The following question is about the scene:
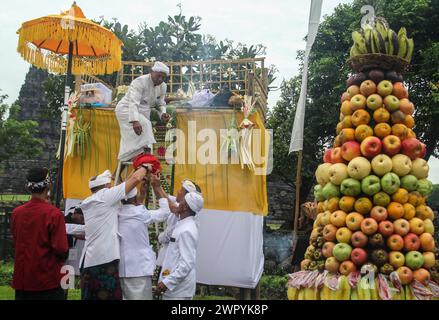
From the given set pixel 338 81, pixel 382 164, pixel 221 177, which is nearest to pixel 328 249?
pixel 382 164

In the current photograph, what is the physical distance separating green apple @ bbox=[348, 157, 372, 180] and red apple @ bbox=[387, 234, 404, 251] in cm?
62

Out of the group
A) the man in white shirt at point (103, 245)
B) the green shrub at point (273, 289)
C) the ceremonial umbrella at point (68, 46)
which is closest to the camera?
the man in white shirt at point (103, 245)

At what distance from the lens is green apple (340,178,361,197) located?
4.87 m

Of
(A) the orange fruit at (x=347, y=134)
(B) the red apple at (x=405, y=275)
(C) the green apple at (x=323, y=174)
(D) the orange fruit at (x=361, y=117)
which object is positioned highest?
(D) the orange fruit at (x=361, y=117)

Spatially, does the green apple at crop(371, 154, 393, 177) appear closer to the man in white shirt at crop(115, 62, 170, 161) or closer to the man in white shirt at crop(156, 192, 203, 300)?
the man in white shirt at crop(156, 192, 203, 300)

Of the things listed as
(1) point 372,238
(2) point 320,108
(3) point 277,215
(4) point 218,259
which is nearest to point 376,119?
(1) point 372,238

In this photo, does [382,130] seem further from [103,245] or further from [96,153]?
[96,153]

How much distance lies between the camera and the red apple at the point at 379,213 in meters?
4.75

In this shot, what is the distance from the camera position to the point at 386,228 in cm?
472

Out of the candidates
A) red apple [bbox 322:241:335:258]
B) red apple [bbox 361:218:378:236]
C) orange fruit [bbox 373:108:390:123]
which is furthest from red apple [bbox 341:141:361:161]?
red apple [bbox 322:241:335:258]

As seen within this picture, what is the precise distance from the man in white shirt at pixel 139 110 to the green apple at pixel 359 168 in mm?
2513

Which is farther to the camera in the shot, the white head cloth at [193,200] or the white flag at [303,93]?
the white flag at [303,93]

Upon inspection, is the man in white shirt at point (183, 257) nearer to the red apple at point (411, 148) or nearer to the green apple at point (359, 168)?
the green apple at point (359, 168)

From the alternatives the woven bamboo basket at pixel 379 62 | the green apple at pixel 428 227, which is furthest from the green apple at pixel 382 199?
the woven bamboo basket at pixel 379 62
